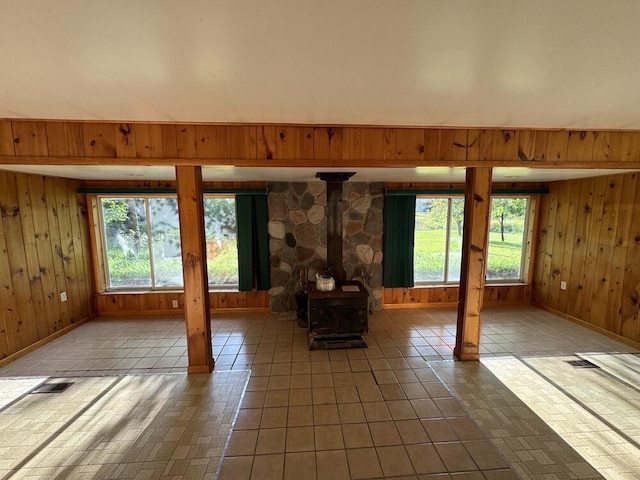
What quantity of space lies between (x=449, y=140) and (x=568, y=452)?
97.2 inches

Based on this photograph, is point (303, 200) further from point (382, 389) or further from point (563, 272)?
point (563, 272)

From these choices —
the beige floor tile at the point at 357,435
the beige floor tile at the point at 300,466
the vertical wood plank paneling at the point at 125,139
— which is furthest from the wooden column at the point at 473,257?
the vertical wood plank paneling at the point at 125,139

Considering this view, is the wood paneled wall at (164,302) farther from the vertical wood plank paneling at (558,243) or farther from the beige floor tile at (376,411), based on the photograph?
the vertical wood plank paneling at (558,243)

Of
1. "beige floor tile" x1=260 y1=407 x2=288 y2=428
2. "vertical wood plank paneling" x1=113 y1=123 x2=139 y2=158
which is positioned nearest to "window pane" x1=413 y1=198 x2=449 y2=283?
"beige floor tile" x1=260 y1=407 x2=288 y2=428

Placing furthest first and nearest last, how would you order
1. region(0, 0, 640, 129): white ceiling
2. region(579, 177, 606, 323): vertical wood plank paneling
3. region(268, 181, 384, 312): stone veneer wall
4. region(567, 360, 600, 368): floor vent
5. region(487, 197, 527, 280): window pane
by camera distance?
1. region(487, 197, 527, 280): window pane
2. region(268, 181, 384, 312): stone veneer wall
3. region(579, 177, 606, 323): vertical wood plank paneling
4. region(567, 360, 600, 368): floor vent
5. region(0, 0, 640, 129): white ceiling

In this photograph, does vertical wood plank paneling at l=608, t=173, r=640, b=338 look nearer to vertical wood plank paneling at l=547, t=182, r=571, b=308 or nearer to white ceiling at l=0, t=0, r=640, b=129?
vertical wood plank paneling at l=547, t=182, r=571, b=308

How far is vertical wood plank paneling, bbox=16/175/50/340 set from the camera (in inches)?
130

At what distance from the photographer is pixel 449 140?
2.48 meters

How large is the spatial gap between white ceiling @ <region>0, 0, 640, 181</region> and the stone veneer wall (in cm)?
250

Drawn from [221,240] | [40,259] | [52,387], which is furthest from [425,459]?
[40,259]

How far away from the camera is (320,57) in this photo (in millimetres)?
1184

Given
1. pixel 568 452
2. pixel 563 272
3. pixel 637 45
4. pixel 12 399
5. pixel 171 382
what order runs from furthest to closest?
pixel 563 272 → pixel 171 382 → pixel 12 399 → pixel 568 452 → pixel 637 45

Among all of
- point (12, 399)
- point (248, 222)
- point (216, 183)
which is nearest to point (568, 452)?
point (248, 222)

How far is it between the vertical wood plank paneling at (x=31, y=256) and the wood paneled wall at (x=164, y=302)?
37.0 inches
